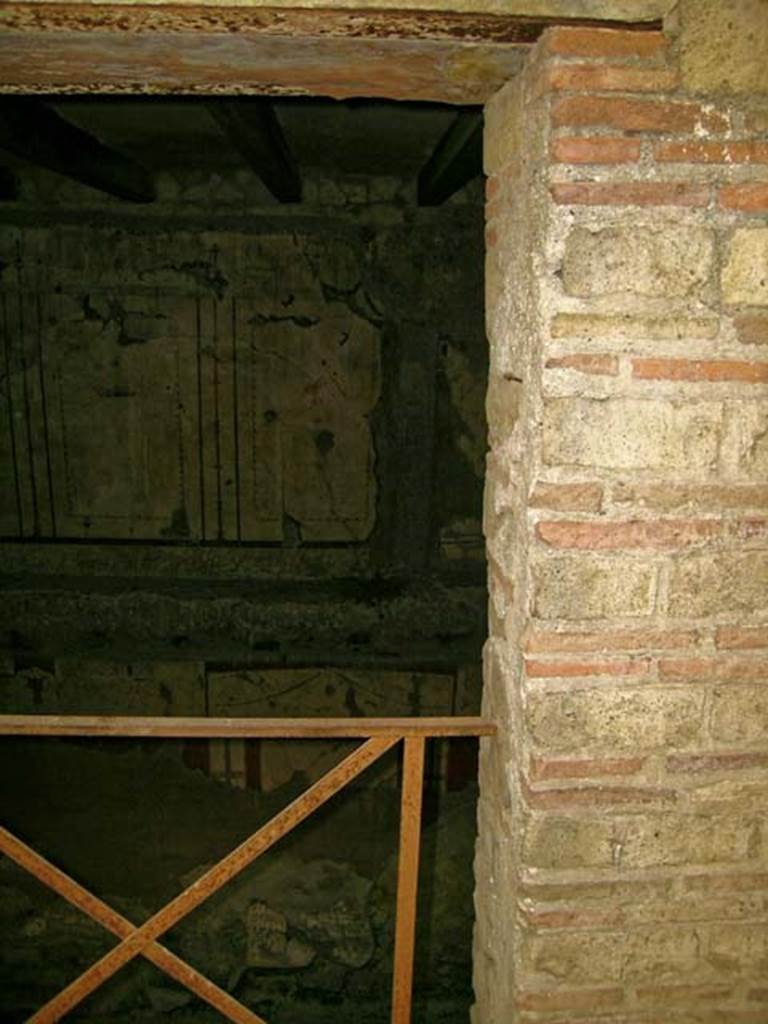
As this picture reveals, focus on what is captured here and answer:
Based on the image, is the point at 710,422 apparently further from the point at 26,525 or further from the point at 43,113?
the point at 26,525

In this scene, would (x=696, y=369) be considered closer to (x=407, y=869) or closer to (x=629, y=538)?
(x=629, y=538)

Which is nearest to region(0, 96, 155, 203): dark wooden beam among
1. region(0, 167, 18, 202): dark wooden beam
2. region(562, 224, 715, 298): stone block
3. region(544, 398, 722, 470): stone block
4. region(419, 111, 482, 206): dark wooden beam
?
region(0, 167, 18, 202): dark wooden beam

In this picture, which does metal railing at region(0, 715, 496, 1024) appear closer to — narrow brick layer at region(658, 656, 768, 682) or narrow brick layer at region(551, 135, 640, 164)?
narrow brick layer at region(658, 656, 768, 682)

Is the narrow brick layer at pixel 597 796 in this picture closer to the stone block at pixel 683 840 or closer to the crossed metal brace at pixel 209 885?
the stone block at pixel 683 840

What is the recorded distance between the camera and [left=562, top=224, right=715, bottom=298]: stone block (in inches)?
63.3

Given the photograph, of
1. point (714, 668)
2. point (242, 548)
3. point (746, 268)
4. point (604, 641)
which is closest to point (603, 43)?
point (746, 268)

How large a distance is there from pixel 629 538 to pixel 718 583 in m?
0.22

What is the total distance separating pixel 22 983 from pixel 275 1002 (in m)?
Result: 1.59

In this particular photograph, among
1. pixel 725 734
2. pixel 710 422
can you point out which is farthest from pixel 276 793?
pixel 710 422

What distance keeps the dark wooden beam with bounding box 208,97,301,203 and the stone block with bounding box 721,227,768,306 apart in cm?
179

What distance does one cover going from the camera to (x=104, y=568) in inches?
214

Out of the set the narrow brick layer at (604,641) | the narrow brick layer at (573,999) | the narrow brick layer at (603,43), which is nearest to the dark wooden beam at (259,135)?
the narrow brick layer at (603,43)

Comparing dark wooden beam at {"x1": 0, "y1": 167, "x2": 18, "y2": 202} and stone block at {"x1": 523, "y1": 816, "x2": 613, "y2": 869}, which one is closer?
stone block at {"x1": 523, "y1": 816, "x2": 613, "y2": 869}

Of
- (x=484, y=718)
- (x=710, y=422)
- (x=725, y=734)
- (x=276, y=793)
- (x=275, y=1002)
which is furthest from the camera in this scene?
(x=276, y=793)
